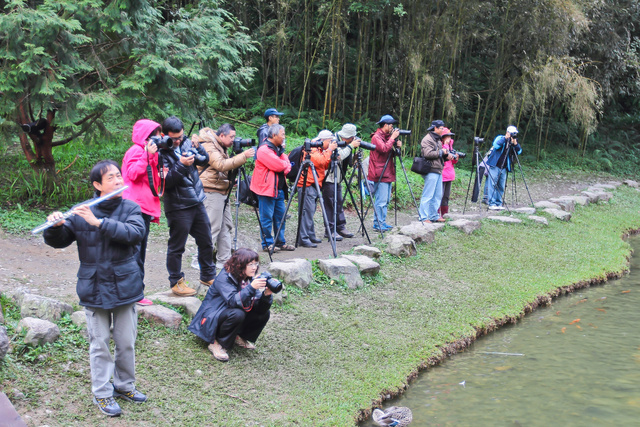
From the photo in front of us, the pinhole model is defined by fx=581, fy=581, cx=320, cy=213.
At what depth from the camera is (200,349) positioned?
452 centimetres

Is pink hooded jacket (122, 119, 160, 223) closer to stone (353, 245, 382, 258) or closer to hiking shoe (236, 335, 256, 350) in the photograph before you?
hiking shoe (236, 335, 256, 350)

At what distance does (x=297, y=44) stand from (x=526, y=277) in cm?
919

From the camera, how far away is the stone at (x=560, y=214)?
10.8m

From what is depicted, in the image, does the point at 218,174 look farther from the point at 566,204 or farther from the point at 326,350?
the point at 566,204

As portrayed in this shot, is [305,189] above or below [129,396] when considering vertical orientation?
above

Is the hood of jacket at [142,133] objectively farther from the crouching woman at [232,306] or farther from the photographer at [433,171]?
the photographer at [433,171]

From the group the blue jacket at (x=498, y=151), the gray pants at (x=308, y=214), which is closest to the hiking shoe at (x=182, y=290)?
the gray pants at (x=308, y=214)

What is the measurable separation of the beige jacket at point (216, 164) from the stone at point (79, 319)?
2033 mm

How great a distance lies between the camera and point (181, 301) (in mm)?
4945

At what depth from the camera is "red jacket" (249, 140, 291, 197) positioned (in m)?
6.64

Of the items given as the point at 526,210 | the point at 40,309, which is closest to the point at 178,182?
the point at 40,309

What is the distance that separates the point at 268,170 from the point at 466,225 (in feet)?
12.2

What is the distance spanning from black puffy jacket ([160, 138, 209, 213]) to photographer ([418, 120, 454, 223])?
176 inches

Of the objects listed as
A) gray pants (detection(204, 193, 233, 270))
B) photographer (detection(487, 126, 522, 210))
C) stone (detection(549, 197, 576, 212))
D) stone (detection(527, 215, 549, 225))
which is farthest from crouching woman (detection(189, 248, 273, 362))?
stone (detection(549, 197, 576, 212))
